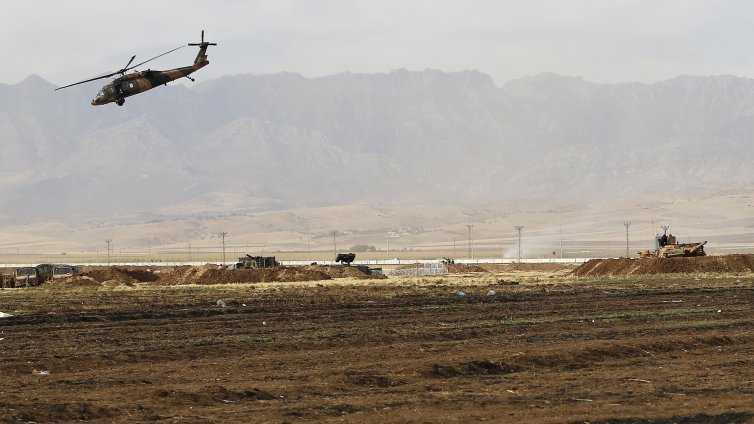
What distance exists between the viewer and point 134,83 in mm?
68375

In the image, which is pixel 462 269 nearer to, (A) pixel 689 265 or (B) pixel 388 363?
(A) pixel 689 265

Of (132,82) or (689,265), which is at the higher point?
(132,82)

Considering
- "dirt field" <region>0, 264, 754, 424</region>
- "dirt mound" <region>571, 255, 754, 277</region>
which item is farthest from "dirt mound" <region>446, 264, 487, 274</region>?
"dirt field" <region>0, 264, 754, 424</region>

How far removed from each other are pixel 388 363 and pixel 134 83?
4184cm

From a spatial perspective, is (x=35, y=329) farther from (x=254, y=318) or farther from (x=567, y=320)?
→ (x=567, y=320)

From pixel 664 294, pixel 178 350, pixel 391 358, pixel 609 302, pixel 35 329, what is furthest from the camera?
pixel 664 294

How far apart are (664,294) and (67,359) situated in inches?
1490

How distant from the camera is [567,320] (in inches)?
1745

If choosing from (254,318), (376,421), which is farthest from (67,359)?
(254,318)

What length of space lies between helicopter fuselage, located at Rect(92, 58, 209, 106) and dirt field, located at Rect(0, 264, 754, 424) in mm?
16167

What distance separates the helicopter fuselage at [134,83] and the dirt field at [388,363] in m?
16.2

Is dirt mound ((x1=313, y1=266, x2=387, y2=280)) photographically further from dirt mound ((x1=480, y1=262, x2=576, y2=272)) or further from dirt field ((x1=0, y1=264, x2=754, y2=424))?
dirt field ((x1=0, y1=264, x2=754, y2=424))

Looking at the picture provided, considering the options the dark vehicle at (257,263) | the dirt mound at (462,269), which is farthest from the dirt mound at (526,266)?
the dark vehicle at (257,263)

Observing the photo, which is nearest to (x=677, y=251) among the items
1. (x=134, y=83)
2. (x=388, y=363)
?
(x=134, y=83)
